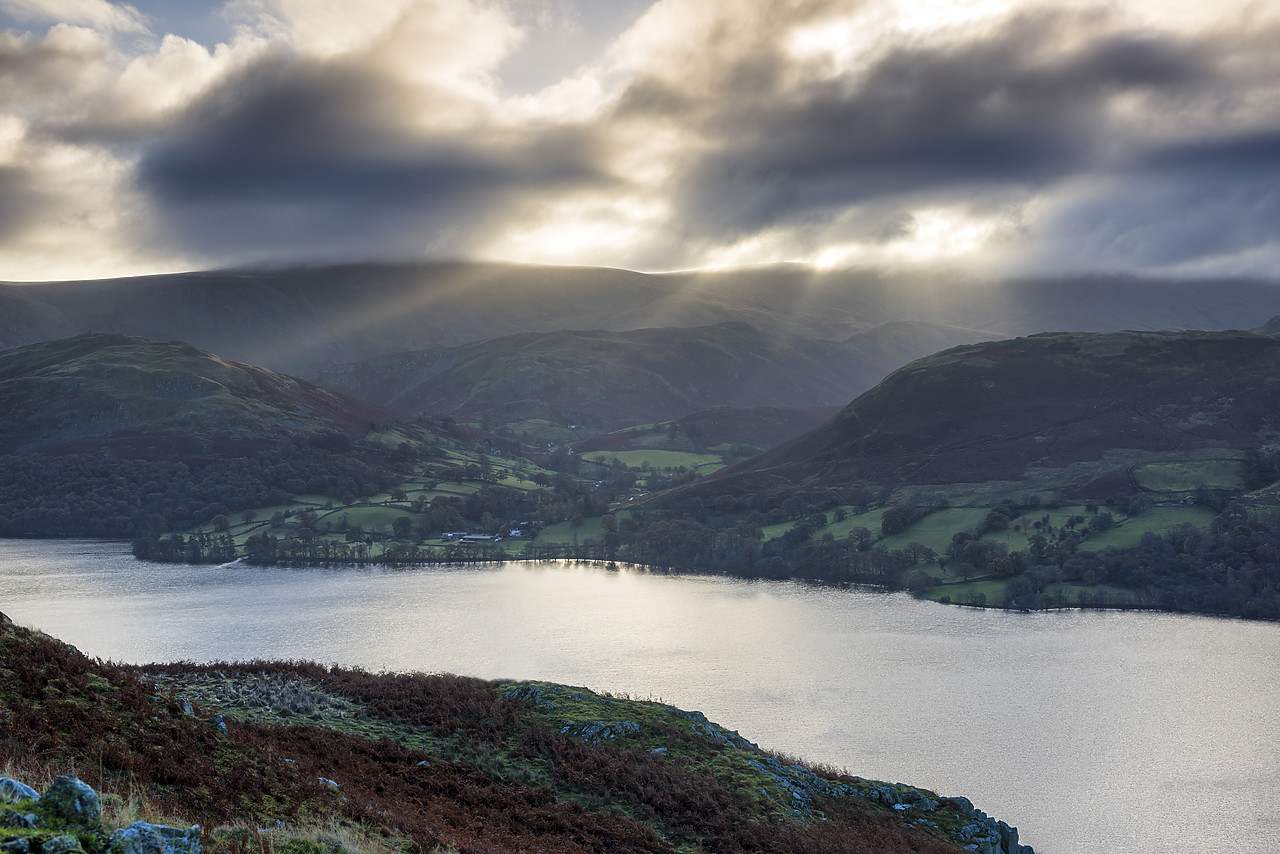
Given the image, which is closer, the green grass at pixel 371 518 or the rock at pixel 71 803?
the rock at pixel 71 803

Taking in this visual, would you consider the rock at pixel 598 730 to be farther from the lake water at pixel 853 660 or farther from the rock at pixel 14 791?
the lake water at pixel 853 660

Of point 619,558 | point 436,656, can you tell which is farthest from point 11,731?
point 619,558

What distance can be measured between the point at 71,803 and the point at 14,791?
129 cm

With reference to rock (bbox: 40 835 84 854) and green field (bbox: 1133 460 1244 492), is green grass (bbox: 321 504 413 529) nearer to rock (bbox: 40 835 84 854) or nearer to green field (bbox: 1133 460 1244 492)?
green field (bbox: 1133 460 1244 492)

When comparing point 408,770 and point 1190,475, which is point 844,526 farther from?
point 408,770

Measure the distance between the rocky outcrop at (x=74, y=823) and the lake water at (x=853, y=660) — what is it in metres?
52.4

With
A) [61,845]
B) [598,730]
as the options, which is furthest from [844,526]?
[61,845]

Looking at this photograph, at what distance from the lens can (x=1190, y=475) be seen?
168 meters

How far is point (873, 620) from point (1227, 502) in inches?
3130

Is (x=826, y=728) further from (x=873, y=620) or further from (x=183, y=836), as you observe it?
(x=183, y=836)

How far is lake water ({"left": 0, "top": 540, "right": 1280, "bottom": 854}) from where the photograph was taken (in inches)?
2356

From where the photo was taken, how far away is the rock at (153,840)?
1052 cm

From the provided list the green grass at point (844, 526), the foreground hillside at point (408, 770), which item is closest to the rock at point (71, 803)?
the foreground hillside at point (408, 770)

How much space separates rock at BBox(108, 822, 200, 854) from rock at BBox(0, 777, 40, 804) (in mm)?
1473
